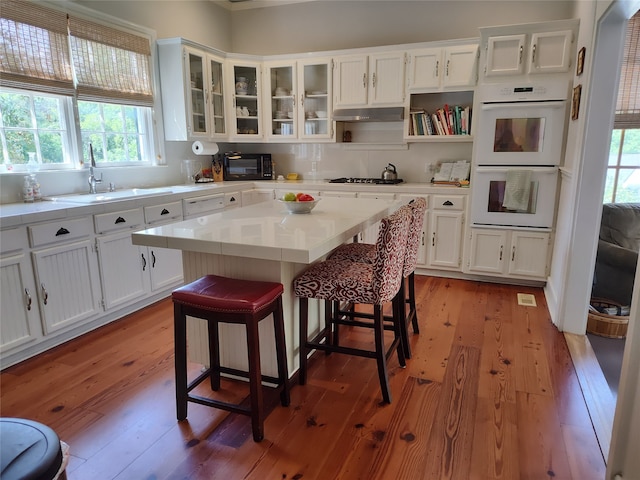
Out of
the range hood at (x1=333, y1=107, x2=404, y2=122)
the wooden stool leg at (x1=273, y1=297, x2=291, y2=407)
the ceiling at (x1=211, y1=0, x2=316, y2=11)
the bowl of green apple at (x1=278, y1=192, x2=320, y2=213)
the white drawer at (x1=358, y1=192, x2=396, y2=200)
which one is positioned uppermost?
the ceiling at (x1=211, y1=0, x2=316, y2=11)

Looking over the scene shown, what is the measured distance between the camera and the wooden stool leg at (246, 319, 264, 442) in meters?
1.79

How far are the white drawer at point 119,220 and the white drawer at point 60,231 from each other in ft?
0.26

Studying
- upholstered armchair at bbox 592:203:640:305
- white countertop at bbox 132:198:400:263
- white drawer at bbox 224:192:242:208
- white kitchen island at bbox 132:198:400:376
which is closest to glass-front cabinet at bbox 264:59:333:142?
white drawer at bbox 224:192:242:208

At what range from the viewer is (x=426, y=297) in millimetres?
3725

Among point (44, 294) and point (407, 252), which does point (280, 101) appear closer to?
point (407, 252)

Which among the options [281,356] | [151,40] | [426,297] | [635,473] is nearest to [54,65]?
[151,40]

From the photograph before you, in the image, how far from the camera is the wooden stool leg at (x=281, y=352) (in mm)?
2000

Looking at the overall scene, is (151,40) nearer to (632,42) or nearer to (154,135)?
(154,135)

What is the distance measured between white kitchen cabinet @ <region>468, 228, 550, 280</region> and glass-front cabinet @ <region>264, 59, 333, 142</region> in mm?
1940

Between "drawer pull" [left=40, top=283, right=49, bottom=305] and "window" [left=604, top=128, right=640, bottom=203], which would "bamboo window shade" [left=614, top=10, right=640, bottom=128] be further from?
"drawer pull" [left=40, top=283, right=49, bottom=305]

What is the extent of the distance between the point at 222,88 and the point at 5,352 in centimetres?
326

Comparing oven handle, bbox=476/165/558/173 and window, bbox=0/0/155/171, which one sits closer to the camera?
window, bbox=0/0/155/171

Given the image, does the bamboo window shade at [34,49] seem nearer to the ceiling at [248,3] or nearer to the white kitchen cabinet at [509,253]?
the ceiling at [248,3]

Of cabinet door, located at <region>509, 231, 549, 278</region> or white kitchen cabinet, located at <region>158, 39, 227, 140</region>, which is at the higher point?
white kitchen cabinet, located at <region>158, 39, 227, 140</region>
